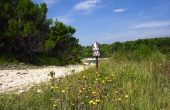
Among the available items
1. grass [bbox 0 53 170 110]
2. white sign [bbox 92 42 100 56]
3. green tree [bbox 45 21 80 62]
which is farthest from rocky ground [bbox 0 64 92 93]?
green tree [bbox 45 21 80 62]

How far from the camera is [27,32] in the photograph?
1187 cm

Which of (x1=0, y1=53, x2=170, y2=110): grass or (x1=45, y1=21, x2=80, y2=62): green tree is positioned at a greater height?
(x1=45, y1=21, x2=80, y2=62): green tree

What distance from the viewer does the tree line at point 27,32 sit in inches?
472

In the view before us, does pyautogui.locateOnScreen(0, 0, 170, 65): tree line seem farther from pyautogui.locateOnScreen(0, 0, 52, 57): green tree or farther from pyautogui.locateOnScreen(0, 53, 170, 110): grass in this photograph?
pyautogui.locateOnScreen(0, 53, 170, 110): grass

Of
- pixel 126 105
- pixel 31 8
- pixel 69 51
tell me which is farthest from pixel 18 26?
pixel 126 105

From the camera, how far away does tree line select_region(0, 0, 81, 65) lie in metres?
12.0

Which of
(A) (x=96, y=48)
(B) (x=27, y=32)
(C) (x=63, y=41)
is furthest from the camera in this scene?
(C) (x=63, y=41)

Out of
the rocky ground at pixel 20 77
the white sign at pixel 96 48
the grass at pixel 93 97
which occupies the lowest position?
the rocky ground at pixel 20 77

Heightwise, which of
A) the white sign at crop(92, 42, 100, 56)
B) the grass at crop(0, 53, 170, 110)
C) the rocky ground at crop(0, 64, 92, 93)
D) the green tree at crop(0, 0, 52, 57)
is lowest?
the rocky ground at crop(0, 64, 92, 93)

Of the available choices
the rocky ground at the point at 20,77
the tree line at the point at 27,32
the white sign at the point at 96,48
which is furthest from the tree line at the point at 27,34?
the white sign at the point at 96,48

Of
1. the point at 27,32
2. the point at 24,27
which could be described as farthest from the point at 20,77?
the point at 24,27

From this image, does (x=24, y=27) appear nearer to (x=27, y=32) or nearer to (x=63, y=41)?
(x=27, y=32)

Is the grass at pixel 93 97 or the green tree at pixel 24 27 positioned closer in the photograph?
the grass at pixel 93 97

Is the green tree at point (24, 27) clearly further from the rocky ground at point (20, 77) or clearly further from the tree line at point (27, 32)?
the rocky ground at point (20, 77)
